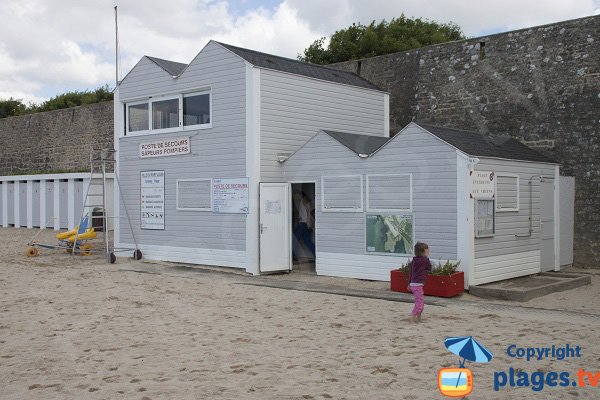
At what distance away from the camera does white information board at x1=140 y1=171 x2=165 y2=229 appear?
16094 millimetres

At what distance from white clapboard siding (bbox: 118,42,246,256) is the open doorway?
188cm

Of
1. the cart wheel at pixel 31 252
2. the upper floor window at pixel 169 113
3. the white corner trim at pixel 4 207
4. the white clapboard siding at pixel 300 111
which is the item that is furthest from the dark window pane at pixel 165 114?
the white corner trim at pixel 4 207

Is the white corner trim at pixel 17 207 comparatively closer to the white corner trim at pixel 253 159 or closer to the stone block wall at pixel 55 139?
the stone block wall at pixel 55 139

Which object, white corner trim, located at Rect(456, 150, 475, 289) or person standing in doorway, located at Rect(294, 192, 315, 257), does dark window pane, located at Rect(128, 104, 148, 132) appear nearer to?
person standing in doorway, located at Rect(294, 192, 315, 257)

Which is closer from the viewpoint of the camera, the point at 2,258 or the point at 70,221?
the point at 2,258

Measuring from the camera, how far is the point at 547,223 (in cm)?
1380

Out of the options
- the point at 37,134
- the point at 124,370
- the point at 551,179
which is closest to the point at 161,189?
the point at 551,179

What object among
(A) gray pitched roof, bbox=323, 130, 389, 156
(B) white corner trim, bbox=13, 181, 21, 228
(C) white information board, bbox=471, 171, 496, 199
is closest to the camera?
(C) white information board, bbox=471, 171, 496, 199

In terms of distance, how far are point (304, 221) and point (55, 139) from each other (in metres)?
19.0

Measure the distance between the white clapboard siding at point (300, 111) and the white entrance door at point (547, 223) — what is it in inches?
189

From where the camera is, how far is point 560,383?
5930 millimetres

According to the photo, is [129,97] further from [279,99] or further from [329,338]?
[329,338]

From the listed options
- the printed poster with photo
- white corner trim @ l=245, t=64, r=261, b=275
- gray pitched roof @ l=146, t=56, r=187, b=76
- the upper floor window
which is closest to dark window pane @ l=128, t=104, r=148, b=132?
the upper floor window

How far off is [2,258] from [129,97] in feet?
17.0
